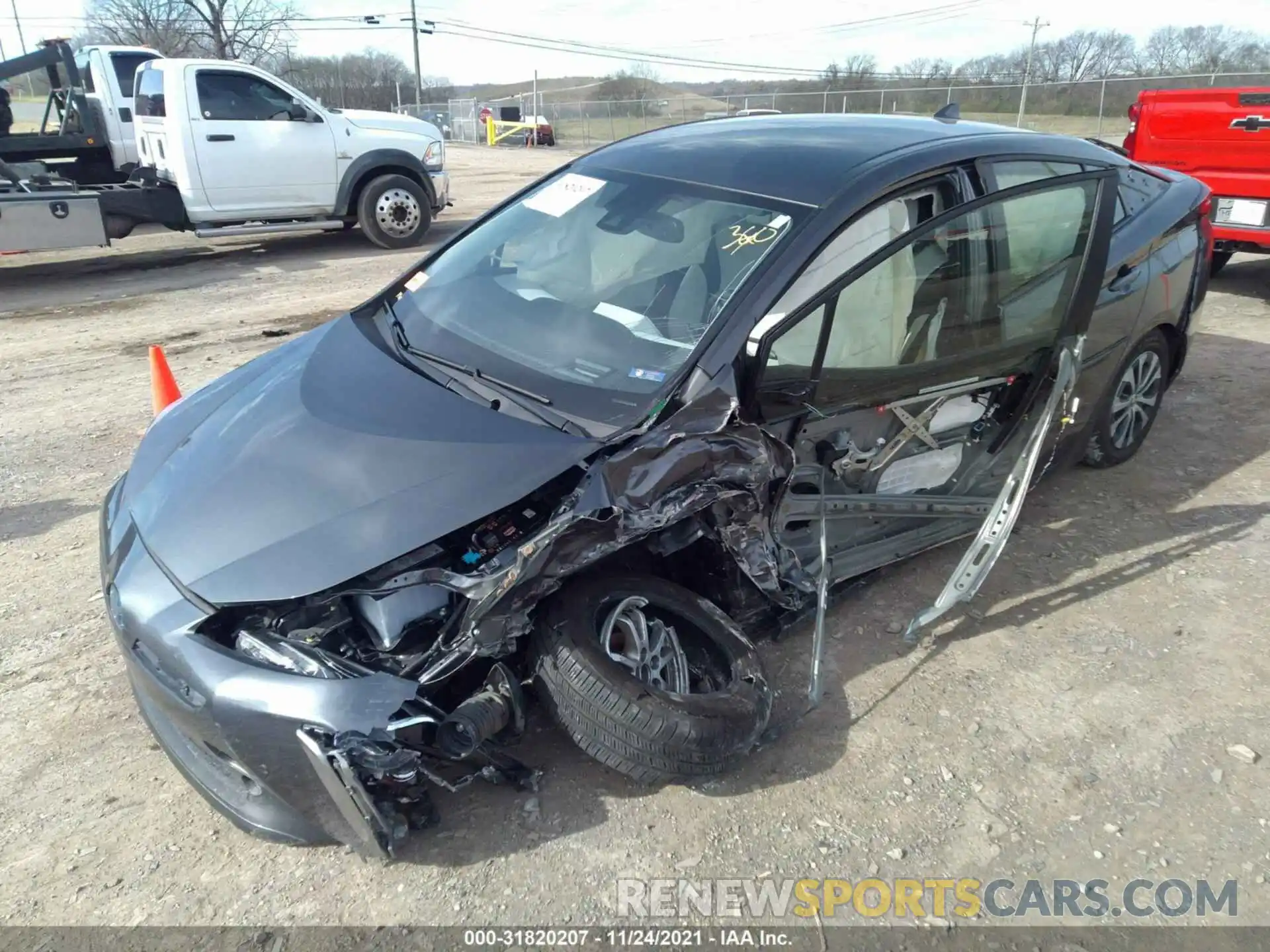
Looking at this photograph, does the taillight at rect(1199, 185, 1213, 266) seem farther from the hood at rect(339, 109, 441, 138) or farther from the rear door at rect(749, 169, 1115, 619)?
the hood at rect(339, 109, 441, 138)

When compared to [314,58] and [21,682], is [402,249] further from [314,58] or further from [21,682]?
[314,58]

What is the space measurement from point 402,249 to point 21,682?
8711 millimetres

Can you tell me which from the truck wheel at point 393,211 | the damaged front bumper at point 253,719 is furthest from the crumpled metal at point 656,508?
the truck wheel at point 393,211

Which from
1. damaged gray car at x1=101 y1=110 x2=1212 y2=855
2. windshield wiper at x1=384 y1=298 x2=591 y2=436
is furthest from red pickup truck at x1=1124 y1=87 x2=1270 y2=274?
windshield wiper at x1=384 y1=298 x2=591 y2=436

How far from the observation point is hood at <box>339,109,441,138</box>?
10547 millimetres

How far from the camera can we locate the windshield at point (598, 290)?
9.17 feet

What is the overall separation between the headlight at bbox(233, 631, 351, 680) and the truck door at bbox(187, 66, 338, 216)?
9.07 metres

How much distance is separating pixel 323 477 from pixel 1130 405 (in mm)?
3920

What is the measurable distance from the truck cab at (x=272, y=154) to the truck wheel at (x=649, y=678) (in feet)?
30.0

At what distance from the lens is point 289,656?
2154mm

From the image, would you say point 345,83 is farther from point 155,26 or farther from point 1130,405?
point 1130,405

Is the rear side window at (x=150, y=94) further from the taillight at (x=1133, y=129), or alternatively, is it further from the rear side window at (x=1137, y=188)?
the taillight at (x=1133, y=129)

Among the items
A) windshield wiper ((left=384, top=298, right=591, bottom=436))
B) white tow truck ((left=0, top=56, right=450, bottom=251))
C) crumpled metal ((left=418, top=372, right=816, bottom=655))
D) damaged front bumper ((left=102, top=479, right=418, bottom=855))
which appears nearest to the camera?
damaged front bumper ((left=102, top=479, right=418, bottom=855))

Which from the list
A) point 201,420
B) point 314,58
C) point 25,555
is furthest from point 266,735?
point 314,58
